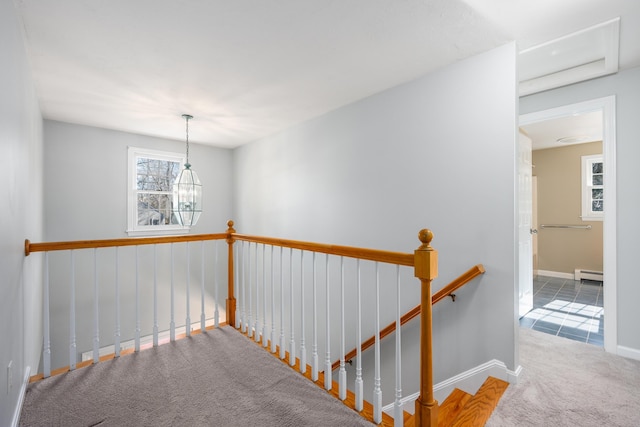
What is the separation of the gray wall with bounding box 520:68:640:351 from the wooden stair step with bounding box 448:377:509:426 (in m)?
1.28

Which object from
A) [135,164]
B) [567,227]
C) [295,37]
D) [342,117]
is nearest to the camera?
[295,37]

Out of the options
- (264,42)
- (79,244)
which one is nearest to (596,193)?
(264,42)

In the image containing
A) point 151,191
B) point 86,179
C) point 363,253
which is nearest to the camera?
point 363,253

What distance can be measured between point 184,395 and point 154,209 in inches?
137

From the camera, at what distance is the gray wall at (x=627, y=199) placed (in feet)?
7.75

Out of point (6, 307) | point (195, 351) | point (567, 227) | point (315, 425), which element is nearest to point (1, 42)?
point (6, 307)

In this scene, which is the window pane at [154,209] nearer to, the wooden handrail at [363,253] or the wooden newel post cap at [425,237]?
the wooden handrail at [363,253]

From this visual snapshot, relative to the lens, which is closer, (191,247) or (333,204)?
(333,204)

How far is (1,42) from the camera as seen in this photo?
1391mm

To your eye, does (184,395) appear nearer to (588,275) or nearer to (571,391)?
(571,391)

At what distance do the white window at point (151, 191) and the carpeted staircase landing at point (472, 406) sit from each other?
429 cm

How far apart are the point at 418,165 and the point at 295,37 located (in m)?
1.42

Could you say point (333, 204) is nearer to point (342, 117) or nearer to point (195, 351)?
point (342, 117)

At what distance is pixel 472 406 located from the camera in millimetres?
1834
